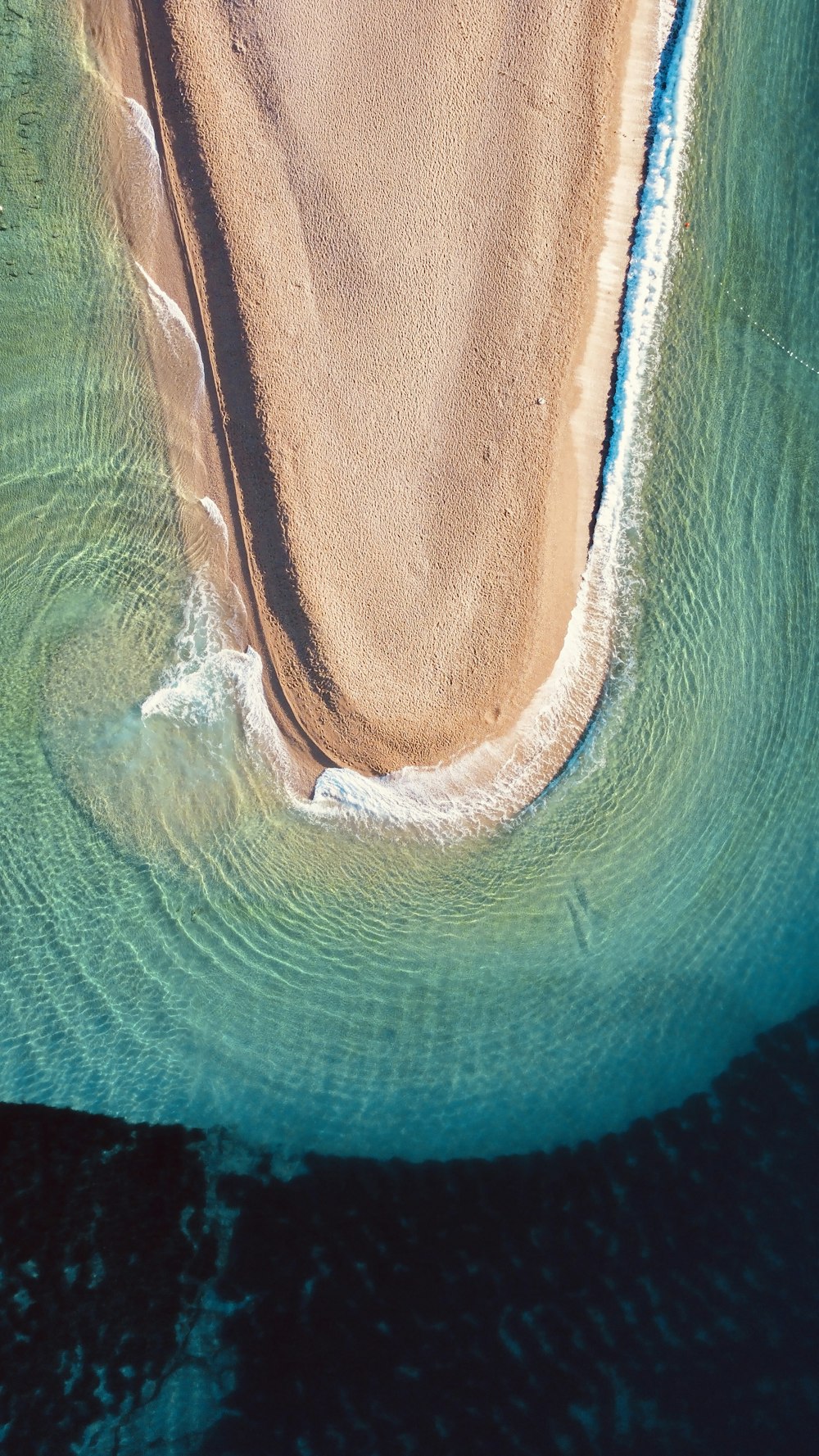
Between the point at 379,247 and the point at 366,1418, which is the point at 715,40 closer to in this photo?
the point at 379,247

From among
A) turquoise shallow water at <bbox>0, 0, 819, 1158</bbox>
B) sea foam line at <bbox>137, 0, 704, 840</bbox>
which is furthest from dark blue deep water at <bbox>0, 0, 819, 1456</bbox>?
sea foam line at <bbox>137, 0, 704, 840</bbox>

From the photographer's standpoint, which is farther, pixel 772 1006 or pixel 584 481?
pixel 584 481

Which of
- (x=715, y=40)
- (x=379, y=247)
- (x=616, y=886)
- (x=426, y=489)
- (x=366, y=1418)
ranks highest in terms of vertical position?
(x=715, y=40)

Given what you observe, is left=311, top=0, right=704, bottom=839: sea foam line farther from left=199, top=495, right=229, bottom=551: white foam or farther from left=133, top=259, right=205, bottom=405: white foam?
left=133, top=259, right=205, bottom=405: white foam

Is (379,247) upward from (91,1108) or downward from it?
upward

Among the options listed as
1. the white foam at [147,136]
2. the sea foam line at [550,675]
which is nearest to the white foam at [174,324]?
the sea foam line at [550,675]

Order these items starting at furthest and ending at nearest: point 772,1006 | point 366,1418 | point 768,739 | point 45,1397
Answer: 1. point 768,739
2. point 772,1006
3. point 45,1397
4. point 366,1418

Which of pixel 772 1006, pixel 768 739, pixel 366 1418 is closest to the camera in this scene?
pixel 366 1418

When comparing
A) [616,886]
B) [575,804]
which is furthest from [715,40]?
[616,886]
